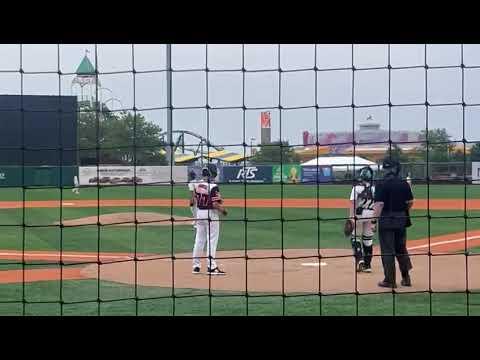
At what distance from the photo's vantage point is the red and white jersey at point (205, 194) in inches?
277

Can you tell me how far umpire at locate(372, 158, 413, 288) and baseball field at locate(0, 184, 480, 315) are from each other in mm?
224

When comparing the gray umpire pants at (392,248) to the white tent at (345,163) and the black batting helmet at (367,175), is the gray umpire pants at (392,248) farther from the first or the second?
the black batting helmet at (367,175)

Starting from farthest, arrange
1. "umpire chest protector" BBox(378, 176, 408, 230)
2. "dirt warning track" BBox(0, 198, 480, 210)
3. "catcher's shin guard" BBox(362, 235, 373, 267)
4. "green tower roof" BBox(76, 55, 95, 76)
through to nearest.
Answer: "dirt warning track" BBox(0, 198, 480, 210), "catcher's shin guard" BBox(362, 235, 373, 267), "umpire chest protector" BBox(378, 176, 408, 230), "green tower roof" BBox(76, 55, 95, 76)

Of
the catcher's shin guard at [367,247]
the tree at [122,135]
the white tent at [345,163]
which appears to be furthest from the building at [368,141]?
the tree at [122,135]

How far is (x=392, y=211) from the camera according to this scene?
6332mm

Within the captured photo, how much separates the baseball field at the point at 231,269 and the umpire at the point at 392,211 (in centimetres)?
22

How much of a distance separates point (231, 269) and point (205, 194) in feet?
3.69

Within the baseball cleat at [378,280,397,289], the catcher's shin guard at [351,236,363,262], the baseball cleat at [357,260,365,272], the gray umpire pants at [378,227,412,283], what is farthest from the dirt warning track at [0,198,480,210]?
the gray umpire pants at [378,227,412,283]

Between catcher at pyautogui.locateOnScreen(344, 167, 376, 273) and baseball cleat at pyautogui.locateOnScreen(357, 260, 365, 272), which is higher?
catcher at pyautogui.locateOnScreen(344, 167, 376, 273)

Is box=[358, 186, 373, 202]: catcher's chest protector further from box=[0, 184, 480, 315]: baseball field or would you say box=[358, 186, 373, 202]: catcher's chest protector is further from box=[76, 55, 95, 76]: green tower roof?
box=[76, 55, 95, 76]: green tower roof

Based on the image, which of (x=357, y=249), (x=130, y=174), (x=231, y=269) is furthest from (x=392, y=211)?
(x=130, y=174)

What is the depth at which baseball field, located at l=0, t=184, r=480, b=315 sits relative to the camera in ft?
16.5
